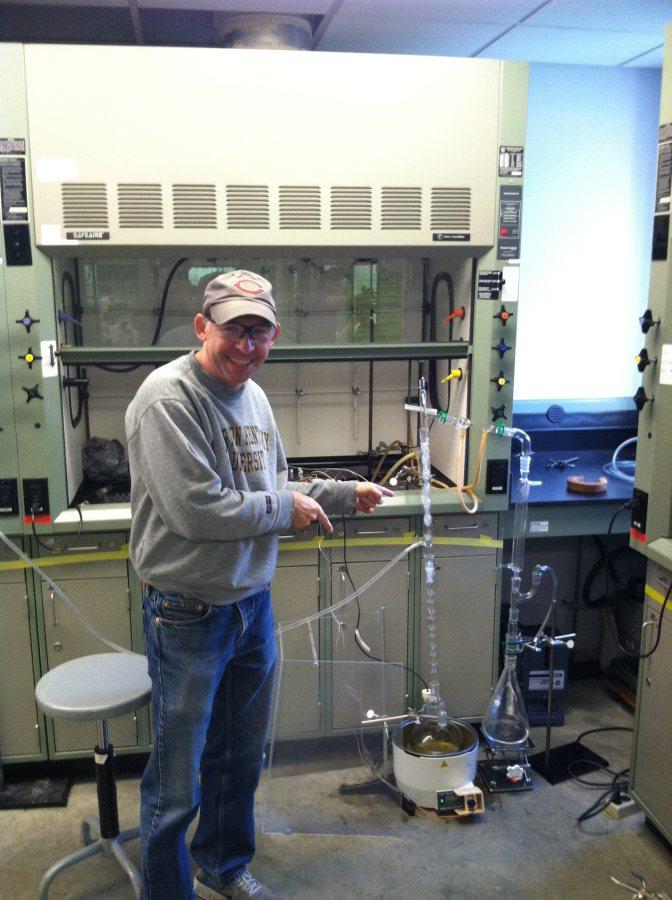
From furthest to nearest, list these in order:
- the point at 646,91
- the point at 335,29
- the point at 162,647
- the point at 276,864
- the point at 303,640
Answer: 1. the point at 646,91
2. the point at 335,29
3. the point at 303,640
4. the point at 276,864
5. the point at 162,647

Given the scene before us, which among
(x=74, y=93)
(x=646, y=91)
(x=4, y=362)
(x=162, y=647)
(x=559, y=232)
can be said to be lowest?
(x=162, y=647)

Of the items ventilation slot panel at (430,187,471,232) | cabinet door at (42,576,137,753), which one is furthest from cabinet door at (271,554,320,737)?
ventilation slot panel at (430,187,471,232)

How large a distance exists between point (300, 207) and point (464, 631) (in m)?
1.63

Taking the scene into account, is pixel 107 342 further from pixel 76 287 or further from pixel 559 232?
pixel 559 232

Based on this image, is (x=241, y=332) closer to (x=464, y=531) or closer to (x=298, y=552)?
(x=298, y=552)

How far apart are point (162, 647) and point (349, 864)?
1022 mm

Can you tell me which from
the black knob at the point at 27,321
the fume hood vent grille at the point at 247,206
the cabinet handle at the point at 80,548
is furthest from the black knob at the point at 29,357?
the fume hood vent grille at the point at 247,206

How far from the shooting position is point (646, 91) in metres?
3.38

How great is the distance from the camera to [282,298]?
2867 mm

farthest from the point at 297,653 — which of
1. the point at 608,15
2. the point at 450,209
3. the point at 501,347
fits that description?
the point at 608,15

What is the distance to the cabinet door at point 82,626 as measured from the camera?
253 cm

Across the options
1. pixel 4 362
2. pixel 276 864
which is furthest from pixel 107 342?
pixel 276 864

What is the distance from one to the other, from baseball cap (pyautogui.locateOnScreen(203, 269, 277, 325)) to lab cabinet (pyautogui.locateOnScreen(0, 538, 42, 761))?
1327 millimetres

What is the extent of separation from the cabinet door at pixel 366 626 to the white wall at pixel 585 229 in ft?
4.23
